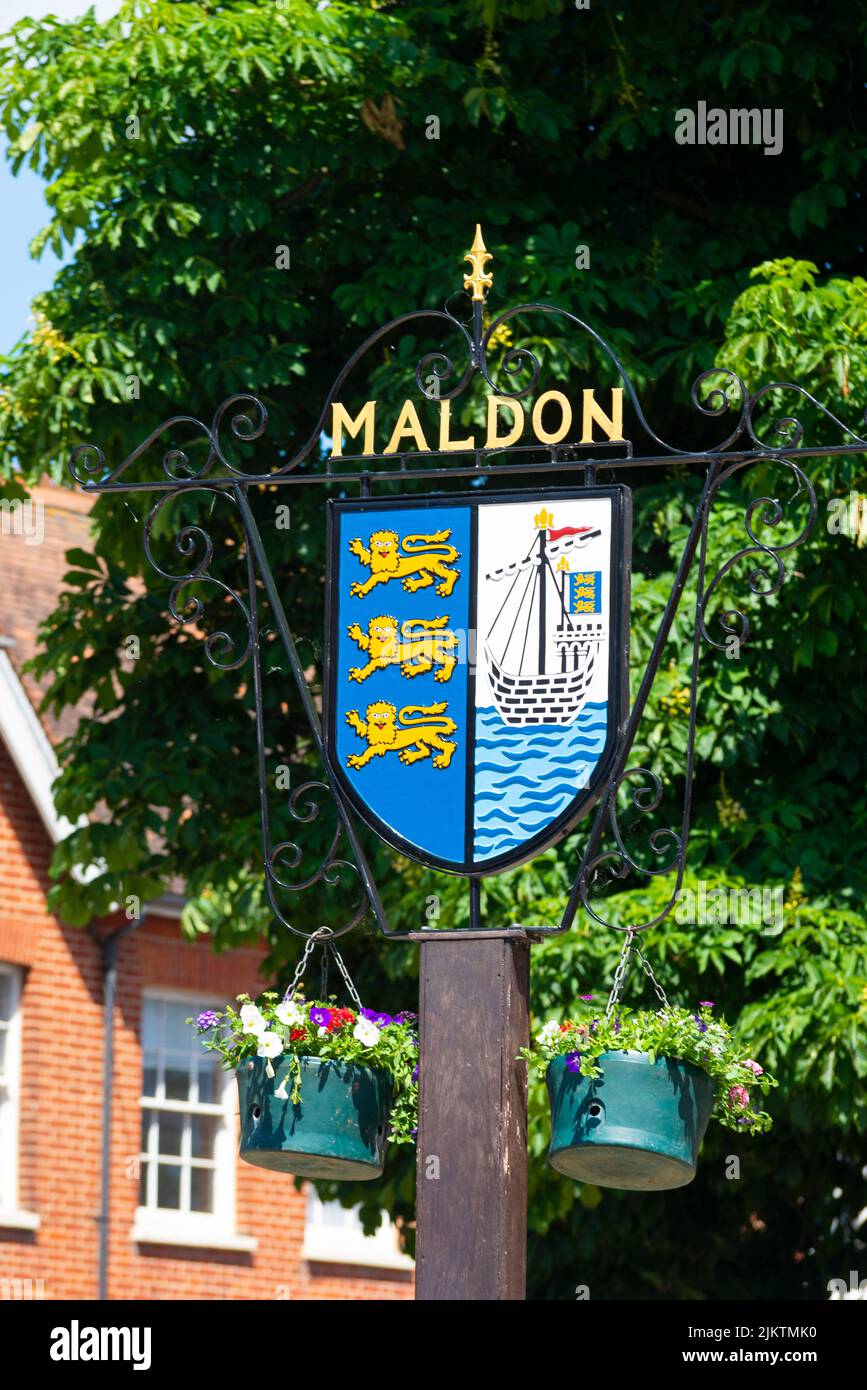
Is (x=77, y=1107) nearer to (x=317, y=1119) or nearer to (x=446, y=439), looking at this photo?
(x=317, y=1119)

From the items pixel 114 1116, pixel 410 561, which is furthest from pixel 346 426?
pixel 114 1116

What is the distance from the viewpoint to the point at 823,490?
12.0 metres

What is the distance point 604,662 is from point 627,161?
26.3 feet

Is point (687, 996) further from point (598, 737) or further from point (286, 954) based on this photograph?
point (598, 737)

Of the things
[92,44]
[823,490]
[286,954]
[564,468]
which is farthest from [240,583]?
[564,468]

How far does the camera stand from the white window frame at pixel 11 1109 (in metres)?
20.8

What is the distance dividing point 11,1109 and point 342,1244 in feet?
12.9

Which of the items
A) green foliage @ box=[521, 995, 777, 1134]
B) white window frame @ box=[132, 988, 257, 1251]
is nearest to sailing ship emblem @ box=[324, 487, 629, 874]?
green foliage @ box=[521, 995, 777, 1134]

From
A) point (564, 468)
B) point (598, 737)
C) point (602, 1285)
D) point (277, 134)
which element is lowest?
point (602, 1285)

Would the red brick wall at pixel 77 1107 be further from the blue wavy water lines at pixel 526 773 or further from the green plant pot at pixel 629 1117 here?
the blue wavy water lines at pixel 526 773

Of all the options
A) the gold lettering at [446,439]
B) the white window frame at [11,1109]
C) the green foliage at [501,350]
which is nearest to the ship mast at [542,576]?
the gold lettering at [446,439]

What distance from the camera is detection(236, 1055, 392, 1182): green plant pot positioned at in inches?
283

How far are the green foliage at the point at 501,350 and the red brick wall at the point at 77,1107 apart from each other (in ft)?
20.5

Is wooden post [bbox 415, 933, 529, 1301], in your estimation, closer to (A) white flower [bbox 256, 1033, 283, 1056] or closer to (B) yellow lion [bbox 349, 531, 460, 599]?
(A) white flower [bbox 256, 1033, 283, 1056]
